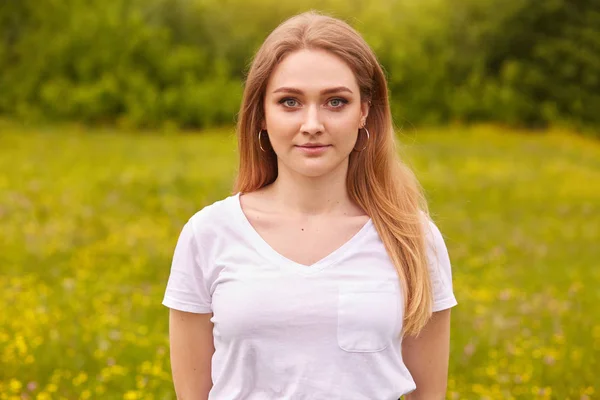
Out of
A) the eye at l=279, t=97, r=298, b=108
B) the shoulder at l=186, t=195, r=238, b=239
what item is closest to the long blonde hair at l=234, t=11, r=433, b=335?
the eye at l=279, t=97, r=298, b=108

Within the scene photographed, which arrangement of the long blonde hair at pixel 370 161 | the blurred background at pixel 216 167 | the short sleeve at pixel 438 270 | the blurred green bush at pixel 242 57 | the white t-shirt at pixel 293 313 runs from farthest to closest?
1. the blurred green bush at pixel 242 57
2. the blurred background at pixel 216 167
3. the short sleeve at pixel 438 270
4. the long blonde hair at pixel 370 161
5. the white t-shirt at pixel 293 313

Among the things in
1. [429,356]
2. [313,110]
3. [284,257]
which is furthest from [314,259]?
[429,356]

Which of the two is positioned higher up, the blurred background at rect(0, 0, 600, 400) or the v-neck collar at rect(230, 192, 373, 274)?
the v-neck collar at rect(230, 192, 373, 274)

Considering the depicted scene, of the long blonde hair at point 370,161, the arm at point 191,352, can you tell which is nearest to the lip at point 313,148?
the long blonde hair at point 370,161

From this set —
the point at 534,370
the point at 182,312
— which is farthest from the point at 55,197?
the point at 182,312

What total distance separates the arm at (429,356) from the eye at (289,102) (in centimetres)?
88

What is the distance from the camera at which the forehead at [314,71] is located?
2967mm

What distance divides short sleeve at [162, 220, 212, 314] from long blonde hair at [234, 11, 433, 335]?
34 centimetres

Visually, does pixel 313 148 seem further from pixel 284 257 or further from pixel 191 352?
pixel 191 352

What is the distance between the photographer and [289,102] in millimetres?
3021

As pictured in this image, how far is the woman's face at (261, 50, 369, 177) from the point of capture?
9.73 feet

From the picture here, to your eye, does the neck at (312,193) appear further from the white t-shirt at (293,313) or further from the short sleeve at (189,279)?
the short sleeve at (189,279)

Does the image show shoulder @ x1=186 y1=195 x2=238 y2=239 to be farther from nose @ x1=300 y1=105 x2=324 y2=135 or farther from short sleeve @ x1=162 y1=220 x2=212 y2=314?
nose @ x1=300 y1=105 x2=324 y2=135

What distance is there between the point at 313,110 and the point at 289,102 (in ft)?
0.37
